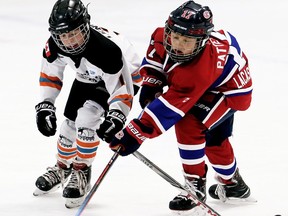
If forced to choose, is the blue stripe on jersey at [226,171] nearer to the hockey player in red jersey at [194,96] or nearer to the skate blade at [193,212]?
the hockey player in red jersey at [194,96]

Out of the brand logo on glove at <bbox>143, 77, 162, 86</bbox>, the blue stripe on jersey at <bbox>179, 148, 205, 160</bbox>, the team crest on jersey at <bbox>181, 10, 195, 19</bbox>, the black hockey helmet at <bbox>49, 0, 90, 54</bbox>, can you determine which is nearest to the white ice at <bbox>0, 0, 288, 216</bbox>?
the blue stripe on jersey at <bbox>179, 148, 205, 160</bbox>

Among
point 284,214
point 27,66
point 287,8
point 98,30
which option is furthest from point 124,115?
point 287,8

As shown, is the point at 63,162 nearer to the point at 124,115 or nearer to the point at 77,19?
the point at 124,115

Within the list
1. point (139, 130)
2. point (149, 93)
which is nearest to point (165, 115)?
point (139, 130)

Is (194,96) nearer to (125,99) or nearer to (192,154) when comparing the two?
(192,154)

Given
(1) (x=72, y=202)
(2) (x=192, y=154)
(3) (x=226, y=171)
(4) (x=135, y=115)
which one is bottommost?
(4) (x=135, y=115)

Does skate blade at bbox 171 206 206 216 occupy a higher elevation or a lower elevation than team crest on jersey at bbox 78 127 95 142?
lower

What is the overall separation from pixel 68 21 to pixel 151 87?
1.41ft

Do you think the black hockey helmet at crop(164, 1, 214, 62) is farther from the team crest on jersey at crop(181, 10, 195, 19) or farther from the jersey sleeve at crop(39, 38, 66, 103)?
the jersey sleeve at crop(39, 38, 66, 103)

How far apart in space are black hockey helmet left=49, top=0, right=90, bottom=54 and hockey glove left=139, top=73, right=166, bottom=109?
0.98ft

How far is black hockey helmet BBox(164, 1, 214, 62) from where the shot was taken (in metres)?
2.88

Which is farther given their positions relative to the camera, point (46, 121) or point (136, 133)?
point (46, 121)

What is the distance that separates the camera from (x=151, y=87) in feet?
10.2

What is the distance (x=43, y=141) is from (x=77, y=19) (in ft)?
3.69
